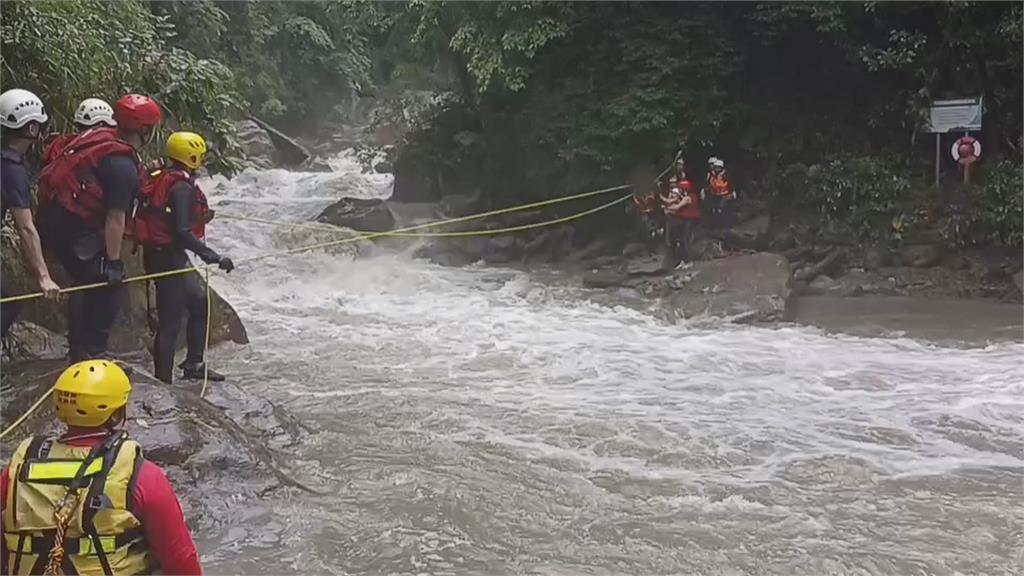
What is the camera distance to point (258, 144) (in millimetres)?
24875

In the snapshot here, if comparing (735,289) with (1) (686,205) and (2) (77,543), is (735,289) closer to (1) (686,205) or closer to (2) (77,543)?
(1) (686,205)

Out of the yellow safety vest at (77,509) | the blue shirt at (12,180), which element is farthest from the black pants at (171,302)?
the yellow safety vest at (77,509)

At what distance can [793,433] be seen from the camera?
252 inches

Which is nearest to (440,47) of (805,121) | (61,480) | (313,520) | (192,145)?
(805,121)

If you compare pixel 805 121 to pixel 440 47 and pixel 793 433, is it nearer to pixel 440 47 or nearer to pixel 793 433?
pixel 440 47

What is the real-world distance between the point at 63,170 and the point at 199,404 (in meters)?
1.41

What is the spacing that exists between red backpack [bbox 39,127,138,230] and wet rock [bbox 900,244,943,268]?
1032cm

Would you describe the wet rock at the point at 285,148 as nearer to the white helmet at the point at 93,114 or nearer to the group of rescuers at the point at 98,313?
the group of rescuers at the point at 98,313

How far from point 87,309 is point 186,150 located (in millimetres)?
1025

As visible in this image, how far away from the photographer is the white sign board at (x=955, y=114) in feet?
40.8

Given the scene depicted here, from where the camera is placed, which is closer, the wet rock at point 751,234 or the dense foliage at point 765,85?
the dense foliage at point 765,85

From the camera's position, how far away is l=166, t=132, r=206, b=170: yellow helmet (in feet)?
17.8

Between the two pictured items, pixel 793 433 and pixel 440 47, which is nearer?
pixel 793 433

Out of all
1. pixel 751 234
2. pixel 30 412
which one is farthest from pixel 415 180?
pixel 30 412
